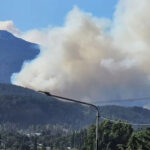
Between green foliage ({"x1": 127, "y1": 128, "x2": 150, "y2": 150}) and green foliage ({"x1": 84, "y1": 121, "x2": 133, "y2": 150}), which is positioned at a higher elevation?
green foliage ({"x1": 84, "y1": 121, "x2": 133, "y2": 150})

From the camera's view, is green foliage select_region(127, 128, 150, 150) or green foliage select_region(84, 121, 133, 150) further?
green foliage select_region(84, 121, 133, 150)

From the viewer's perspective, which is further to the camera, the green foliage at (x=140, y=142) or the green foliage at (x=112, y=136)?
the green foliage at (x=112, y=136)

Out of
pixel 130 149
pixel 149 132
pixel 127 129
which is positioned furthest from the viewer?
pixel 127 129

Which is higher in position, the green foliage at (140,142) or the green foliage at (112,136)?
the green foliage at (112,136)

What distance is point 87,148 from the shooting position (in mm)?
191875

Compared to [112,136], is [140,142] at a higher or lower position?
lower

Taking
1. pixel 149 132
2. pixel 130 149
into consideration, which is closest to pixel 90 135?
pixel 149 132

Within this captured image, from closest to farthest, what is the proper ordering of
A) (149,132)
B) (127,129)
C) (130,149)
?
(130,149)
(149,132)
(127,129)

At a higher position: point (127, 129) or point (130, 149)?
point (127, 129)

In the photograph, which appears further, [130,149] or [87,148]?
[87,148]

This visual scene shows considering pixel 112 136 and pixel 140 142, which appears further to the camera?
pixel 112 136

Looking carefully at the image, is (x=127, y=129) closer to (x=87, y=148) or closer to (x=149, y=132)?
(x=87, y=148)

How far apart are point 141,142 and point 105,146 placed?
52.1 metres

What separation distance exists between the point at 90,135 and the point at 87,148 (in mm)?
4945
